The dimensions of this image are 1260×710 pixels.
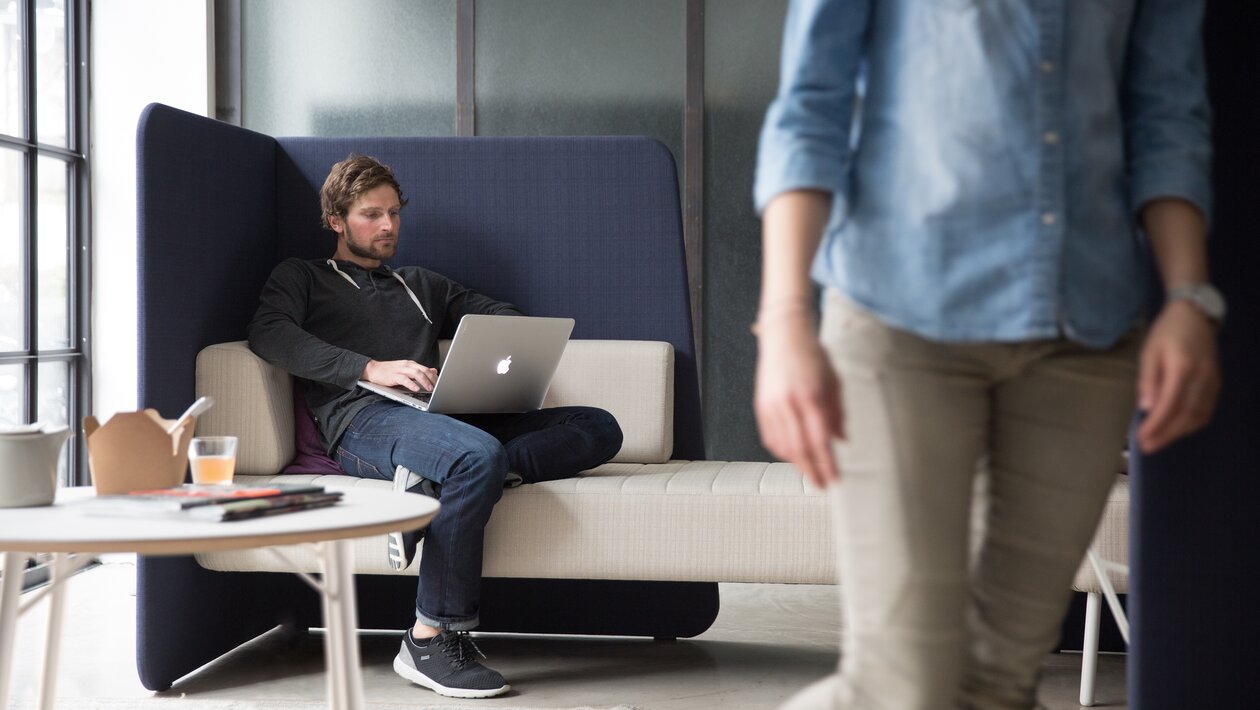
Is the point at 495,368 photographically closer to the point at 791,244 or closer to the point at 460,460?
the point at 460,460

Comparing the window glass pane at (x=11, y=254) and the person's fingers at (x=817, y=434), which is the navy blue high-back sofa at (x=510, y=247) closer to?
the window glass pane at (x=11, y=254)

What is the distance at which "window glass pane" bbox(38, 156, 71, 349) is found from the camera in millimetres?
3951

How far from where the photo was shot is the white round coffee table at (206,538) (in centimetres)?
134

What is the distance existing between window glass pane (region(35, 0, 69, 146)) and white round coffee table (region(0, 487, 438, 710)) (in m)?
2.60

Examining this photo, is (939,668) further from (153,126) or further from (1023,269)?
(153,126)

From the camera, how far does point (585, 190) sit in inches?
124

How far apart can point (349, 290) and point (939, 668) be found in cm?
225

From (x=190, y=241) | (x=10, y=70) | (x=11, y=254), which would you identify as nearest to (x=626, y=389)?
(x=190, y=241)

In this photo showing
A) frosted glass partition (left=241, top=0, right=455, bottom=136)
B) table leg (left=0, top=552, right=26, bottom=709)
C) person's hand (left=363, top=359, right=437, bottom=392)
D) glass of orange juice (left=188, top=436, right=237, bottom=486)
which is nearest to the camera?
table leg (left=0, top=552, right=26, bottom=709)

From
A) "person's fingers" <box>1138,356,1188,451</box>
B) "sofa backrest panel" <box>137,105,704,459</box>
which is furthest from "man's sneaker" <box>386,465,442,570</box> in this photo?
"person's fingers" <box>1138,356,1188,451</box>

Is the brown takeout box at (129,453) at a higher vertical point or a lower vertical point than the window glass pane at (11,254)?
lower

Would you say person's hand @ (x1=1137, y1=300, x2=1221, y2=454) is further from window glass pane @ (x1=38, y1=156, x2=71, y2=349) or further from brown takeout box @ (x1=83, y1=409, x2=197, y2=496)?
window glass pane @ (x1=38, y1=156, x2=71, y2=349)

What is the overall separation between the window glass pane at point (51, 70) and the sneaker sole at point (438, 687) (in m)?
2.35

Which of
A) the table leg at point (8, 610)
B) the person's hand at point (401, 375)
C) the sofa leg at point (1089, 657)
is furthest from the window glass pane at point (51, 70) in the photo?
the sofa leg at point (1089, 657)
